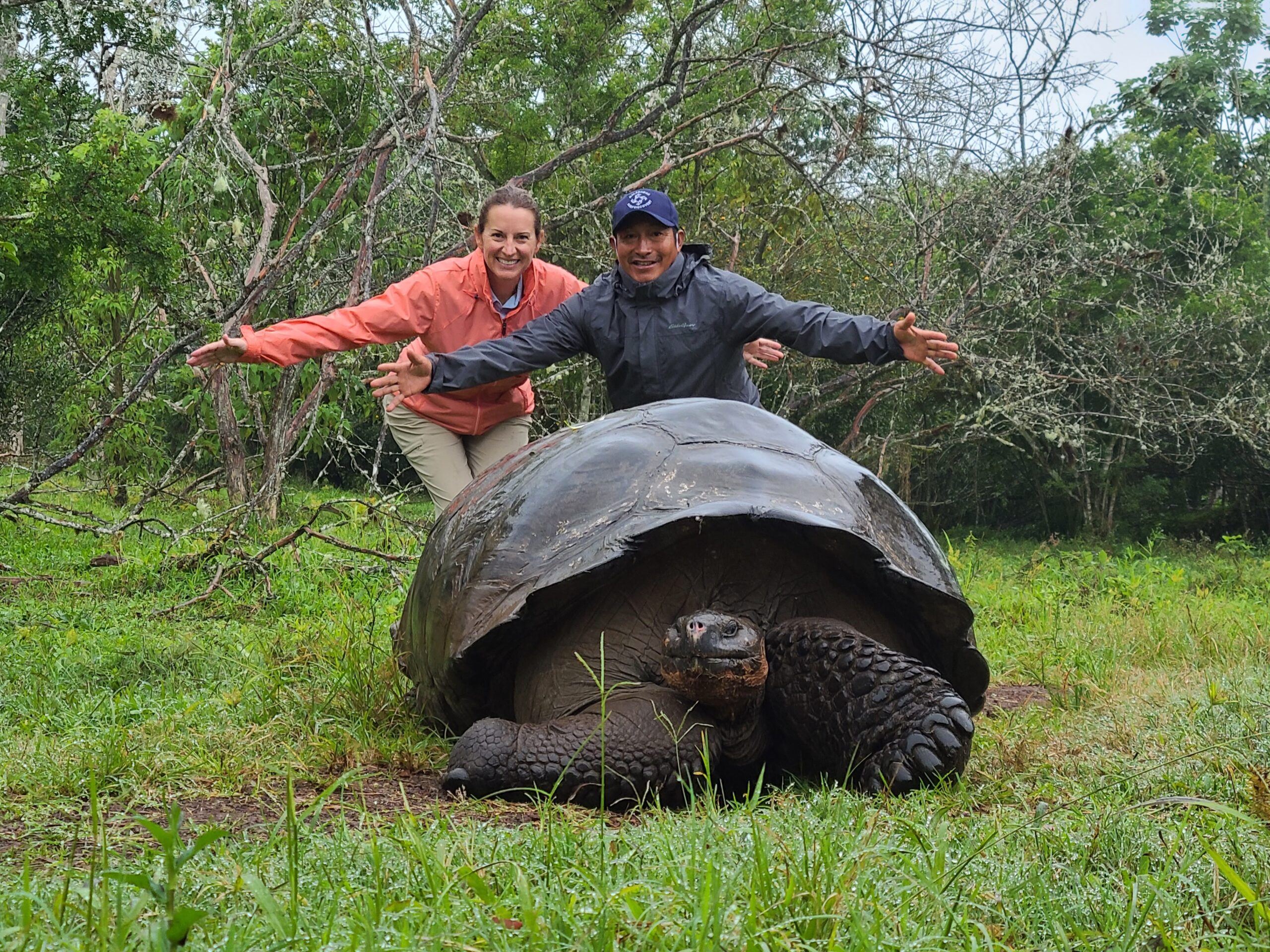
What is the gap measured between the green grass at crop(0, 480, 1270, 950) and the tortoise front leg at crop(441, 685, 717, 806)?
9cm

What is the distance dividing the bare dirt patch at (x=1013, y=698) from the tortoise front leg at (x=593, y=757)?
128 centimetres

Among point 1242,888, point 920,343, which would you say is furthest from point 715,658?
Result: point 920,343

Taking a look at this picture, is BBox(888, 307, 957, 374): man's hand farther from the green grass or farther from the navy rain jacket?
the green grass

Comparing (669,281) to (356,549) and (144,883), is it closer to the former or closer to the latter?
(356,549)

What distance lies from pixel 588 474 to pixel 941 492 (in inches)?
373

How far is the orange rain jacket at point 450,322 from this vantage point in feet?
13.4

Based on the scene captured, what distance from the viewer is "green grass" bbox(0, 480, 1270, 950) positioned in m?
1.41

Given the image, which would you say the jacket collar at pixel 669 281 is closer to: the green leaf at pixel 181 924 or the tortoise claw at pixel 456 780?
the tortoise claw at pixel 456 780

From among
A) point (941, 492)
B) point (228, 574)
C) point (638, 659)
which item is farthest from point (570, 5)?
point (638, 659)

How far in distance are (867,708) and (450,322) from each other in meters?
2.46

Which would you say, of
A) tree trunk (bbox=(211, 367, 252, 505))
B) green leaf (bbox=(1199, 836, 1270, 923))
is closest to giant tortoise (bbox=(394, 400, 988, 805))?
green leaf (bbox=(1199, 836, 1270, 923))

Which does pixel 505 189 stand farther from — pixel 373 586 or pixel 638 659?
pixel 638 659

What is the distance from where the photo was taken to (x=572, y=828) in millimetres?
1856

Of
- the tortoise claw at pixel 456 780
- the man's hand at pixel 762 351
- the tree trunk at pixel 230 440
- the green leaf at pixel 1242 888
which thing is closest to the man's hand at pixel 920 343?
the man's hand at pixel 762 351
